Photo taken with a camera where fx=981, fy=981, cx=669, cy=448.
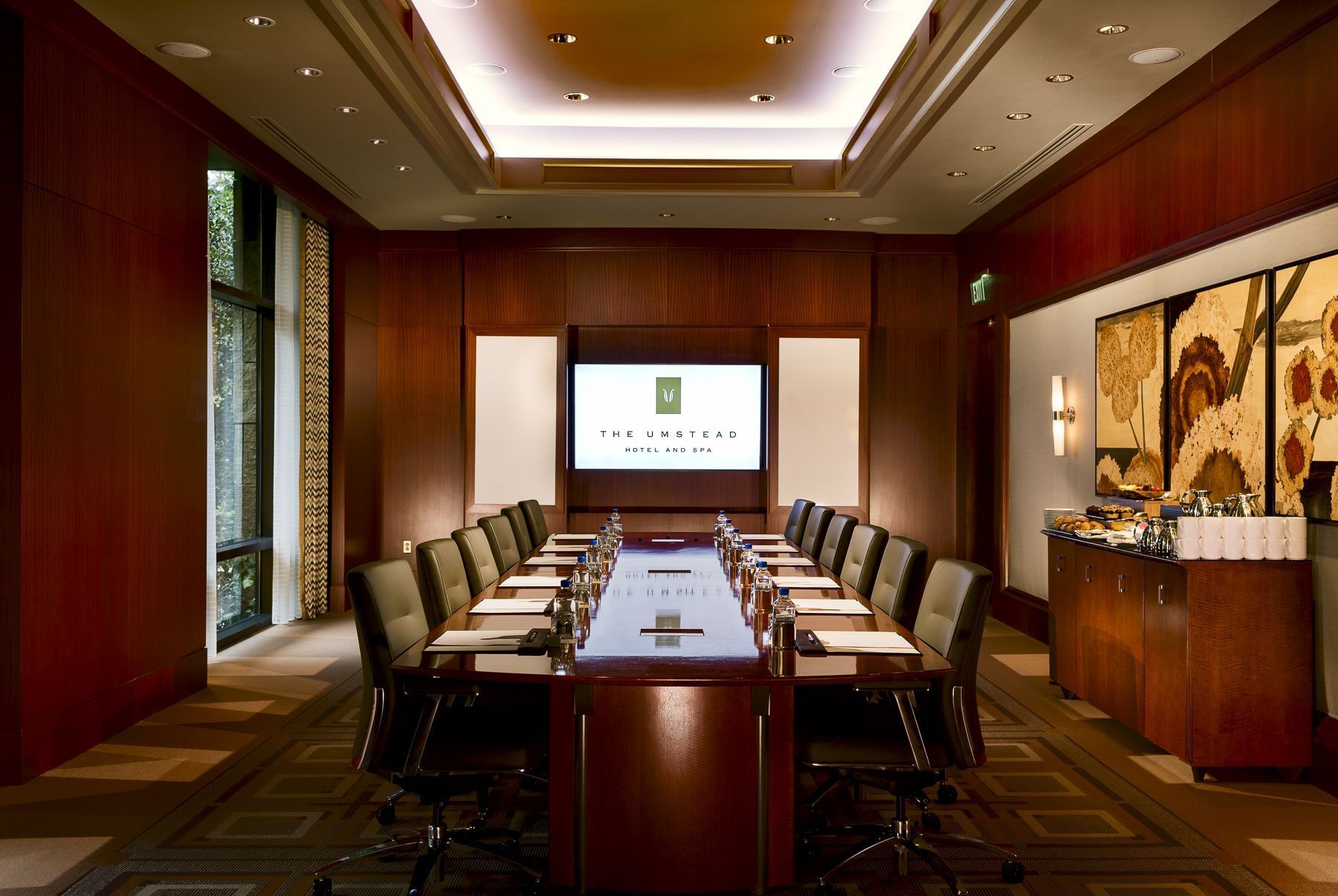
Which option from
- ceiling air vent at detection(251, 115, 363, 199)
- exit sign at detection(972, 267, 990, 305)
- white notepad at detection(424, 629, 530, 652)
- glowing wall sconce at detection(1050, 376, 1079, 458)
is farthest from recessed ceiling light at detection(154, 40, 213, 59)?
exit sign at detection(972, 267, 990, 305)

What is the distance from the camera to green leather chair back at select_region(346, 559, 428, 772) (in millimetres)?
2828

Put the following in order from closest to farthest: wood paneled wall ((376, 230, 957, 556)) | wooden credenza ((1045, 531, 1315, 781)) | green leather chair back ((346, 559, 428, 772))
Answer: green leather chair back ((346, 559, 428, 772))
wooden credenza ((1045, 531, 1315, 781))
wood paneled wall ((376, 230, 957, 556))

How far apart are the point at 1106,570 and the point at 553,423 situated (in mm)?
4825

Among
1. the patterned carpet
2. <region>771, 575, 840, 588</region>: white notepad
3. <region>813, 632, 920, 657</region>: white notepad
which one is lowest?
the patterned carpet

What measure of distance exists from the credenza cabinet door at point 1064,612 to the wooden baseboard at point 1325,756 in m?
1.25

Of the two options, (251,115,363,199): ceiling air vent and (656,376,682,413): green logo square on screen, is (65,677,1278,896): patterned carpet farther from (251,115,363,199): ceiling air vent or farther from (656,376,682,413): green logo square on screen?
(656,376,682,413): green logo square on screen

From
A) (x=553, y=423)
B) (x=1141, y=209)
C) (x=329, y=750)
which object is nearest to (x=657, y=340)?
(x=553, y=423)

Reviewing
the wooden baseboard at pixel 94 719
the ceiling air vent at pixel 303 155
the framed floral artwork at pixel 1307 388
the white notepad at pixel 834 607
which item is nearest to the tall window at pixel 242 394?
the ceiling air vent at pixel 303 155

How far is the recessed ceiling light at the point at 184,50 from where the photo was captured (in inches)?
178

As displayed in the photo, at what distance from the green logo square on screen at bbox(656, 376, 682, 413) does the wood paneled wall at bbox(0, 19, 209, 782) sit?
3973mm

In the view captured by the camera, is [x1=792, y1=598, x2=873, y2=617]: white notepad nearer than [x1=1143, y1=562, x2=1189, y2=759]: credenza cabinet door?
Yes

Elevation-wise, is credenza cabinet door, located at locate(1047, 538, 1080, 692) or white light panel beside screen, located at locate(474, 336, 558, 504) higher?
white light panel beside screen, located at locate(474, 336, 558, 504)

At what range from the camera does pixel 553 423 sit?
329 inches

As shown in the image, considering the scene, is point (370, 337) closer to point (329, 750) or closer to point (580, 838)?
point (329, 750)
